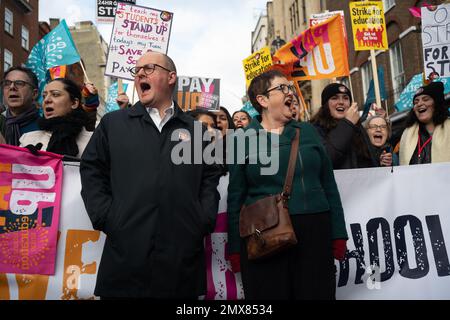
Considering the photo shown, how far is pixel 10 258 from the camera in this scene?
114 inches

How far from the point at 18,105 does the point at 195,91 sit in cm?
567

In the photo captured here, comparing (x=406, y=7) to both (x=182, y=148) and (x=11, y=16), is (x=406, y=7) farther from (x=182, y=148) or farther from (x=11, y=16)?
(x=11, y=16)

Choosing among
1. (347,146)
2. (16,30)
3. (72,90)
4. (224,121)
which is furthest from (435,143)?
(16,30)

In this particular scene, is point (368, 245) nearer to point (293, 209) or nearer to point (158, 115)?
point (293, 209)

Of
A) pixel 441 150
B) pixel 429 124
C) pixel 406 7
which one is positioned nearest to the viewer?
pixel 441 150

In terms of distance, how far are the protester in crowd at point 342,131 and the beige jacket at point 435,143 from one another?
68 centimetres

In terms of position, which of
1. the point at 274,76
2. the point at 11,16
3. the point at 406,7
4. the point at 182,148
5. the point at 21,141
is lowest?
the point at 182,148

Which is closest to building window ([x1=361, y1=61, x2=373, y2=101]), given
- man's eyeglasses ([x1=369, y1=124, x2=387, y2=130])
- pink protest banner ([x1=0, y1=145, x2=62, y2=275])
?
man's eyeglasses ([x1=369, y1=124, x2=387, y2=130])

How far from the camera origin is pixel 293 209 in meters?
2.40

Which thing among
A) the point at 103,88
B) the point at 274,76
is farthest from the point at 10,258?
the point at 103,88

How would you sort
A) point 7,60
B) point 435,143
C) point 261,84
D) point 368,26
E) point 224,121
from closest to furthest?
point 261,84
point 435,143
point 224,121
point 368,26
point 7,60

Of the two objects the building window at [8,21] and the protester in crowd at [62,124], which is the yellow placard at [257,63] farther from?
the building window at [8,21]

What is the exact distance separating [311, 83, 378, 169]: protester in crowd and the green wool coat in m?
0.66

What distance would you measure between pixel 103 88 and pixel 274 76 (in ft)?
157
